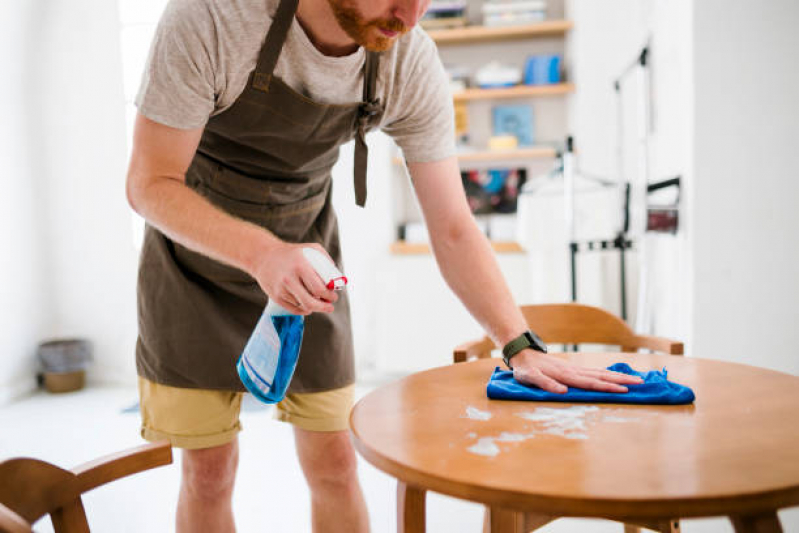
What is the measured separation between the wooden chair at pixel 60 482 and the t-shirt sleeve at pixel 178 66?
1.74 feet

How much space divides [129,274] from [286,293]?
12.6 feet

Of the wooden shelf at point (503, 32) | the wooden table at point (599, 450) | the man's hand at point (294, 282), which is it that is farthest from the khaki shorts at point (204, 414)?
the wooden shelf at point (503, 32)

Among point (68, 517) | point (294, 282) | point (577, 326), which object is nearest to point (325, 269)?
point (294, 282)

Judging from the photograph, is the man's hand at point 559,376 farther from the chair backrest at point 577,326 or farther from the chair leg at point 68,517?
the chair leg at point 68,517

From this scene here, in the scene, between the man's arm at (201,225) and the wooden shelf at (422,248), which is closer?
the man's arm at (201,225)

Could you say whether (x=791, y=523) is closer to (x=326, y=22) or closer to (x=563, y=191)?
(x=563, y=191)

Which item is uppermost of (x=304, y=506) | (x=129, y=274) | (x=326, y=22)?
(x=326, y=22)

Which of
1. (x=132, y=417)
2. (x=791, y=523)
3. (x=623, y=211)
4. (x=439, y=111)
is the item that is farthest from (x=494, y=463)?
(x=132, y=417)

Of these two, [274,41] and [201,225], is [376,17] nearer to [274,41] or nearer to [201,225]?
[274,41]

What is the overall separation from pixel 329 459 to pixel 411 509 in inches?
23.1

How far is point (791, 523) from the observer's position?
1885mm

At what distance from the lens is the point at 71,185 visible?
14.4 feet

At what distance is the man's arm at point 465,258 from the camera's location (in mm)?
1222

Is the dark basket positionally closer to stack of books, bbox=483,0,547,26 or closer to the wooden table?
stack of books, bbox=483,0,547,26
